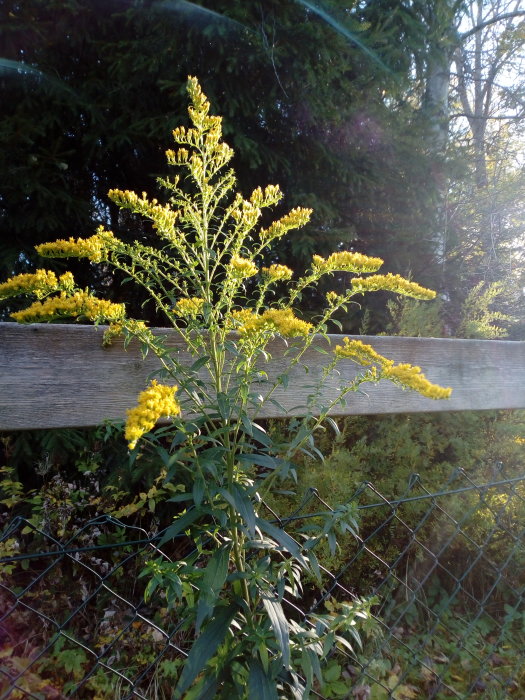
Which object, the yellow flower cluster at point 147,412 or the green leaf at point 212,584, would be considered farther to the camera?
the green leaf at point 212,584

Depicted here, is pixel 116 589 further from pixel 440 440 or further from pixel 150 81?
pixel 150 81

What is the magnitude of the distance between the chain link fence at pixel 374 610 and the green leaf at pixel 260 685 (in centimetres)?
107

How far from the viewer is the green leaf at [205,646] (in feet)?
3.04

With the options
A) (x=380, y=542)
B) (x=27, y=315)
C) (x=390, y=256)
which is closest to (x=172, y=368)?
(x=27, y=315)

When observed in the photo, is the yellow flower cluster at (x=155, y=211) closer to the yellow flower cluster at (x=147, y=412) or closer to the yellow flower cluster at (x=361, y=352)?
the yellow flower cluster at (x=147, y=412)

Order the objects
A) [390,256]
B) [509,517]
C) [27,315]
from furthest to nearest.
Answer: [390,256], [509,517], [27,315]

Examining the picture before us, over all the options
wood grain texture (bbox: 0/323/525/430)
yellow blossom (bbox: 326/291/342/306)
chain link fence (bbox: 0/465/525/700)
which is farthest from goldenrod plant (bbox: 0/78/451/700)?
chain link fence (bbox: 0/465/525/700)

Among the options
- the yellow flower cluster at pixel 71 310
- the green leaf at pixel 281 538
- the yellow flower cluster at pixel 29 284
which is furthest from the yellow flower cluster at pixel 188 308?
the green leaf at pixel 281 538

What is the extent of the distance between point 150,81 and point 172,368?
2.54 m

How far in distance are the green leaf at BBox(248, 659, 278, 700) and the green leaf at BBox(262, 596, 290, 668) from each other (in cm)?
6

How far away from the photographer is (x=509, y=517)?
8.92 feet

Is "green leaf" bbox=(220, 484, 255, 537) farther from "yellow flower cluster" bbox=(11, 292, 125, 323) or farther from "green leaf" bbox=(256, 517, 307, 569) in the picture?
"yellow flower cluster" bbox=(11, 292, 125, 323)

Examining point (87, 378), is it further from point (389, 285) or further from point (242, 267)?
point (389, 285)

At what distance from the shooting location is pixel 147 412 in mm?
764
